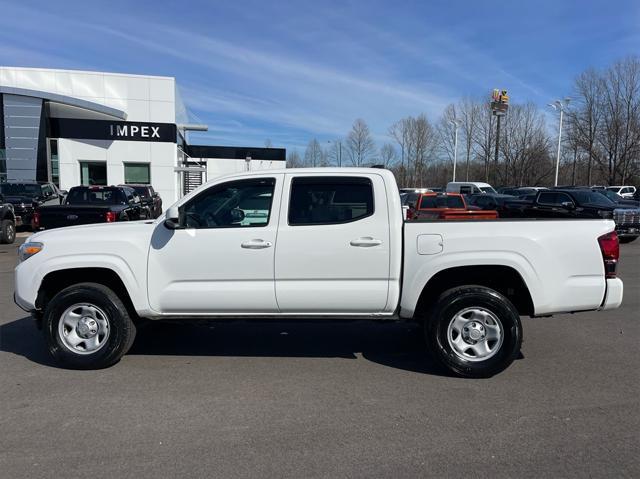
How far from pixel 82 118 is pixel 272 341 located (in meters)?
28.0

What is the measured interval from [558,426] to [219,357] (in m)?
3.20

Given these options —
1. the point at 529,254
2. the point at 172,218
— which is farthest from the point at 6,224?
the point at 529,254

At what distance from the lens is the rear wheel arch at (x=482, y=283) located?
4.71m

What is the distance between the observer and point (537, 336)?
19.9ft

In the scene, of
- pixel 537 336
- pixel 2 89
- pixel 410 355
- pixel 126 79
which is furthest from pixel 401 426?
pixel 2 89

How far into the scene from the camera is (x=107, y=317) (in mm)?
4785

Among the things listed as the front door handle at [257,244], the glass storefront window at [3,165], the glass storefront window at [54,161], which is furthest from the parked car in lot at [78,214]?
the glass storefront window at [3,165]

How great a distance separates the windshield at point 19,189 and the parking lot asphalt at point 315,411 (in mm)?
16744

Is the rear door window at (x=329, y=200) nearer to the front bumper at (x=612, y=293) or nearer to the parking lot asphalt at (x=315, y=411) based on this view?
the parking lot asphalt at (x=315, y=411)

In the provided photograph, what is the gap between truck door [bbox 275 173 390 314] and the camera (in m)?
4.62

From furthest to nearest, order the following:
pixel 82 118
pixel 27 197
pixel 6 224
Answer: pixel 82 118 < pixel 27 197 < pixel 6 224

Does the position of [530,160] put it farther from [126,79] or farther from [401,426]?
[401,426]

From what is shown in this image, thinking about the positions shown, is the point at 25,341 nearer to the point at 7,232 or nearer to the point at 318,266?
the point at 318,266

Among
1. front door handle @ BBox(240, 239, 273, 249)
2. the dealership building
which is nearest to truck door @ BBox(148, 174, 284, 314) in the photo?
front door handle @ BBox(240, 239, 273, 249)
